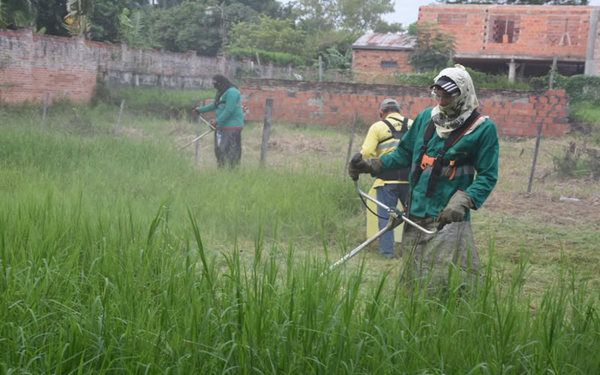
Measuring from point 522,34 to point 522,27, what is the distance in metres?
0.30

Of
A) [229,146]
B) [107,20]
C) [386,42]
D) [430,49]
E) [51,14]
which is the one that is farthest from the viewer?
[386,42]

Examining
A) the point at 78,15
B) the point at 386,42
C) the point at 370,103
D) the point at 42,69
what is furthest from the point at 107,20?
the point at 370,103

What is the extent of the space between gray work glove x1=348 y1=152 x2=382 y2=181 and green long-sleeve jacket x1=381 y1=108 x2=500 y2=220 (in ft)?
0.88

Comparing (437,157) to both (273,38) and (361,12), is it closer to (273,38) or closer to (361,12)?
(273,38)

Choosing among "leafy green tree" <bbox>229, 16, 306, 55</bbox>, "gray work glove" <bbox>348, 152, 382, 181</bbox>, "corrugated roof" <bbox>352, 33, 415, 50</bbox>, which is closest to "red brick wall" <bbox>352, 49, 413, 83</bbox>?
"corrugated roof" <bbox>352, 33, 415, 50</bbox>

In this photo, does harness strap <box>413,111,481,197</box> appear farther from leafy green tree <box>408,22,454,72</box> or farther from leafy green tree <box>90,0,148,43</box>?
leafy green tree <box>90,0,148,43</box>

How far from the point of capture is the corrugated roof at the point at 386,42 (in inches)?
1188

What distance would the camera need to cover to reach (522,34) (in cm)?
2997

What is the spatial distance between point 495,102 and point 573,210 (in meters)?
9.15

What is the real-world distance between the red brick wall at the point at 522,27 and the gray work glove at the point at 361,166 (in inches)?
1050

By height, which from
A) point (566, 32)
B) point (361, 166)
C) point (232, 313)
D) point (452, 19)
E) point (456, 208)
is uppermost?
point (452, 19)

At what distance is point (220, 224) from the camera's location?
6.55 metres

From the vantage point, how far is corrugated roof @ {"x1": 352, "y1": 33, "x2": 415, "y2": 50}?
3018 centimetres

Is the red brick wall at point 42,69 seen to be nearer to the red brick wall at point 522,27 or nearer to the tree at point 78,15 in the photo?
the tree at point 78,15
